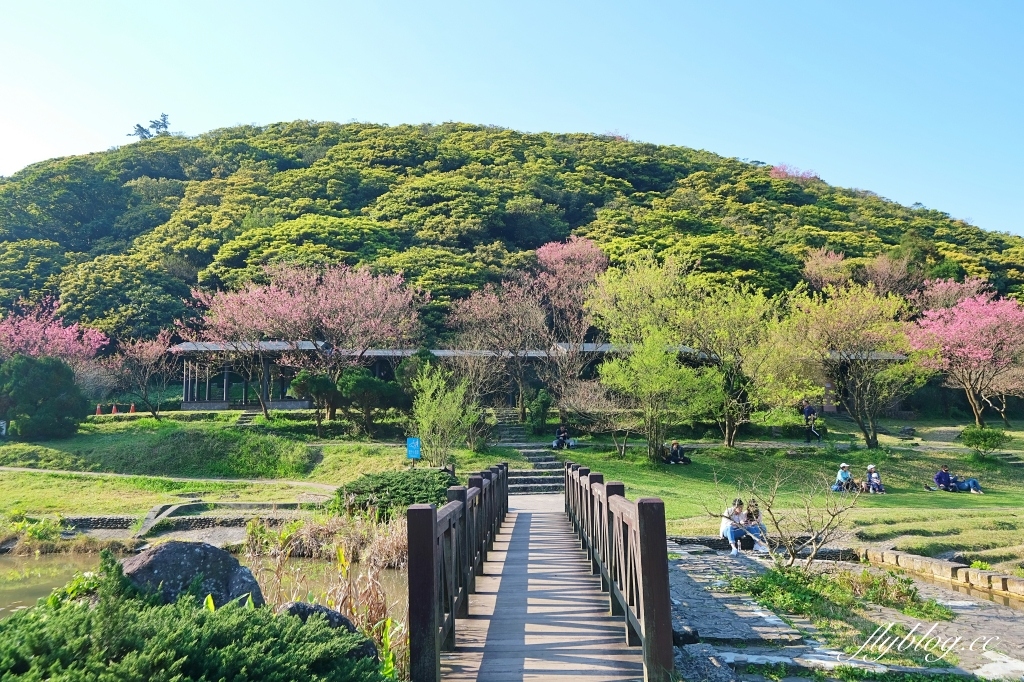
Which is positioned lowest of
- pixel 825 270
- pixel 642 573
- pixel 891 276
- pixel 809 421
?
pixel 809 421

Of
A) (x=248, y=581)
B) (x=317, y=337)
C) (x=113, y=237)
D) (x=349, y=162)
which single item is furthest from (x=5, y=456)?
(x=349, y=162)

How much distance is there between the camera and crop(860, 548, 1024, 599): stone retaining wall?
28.8ft

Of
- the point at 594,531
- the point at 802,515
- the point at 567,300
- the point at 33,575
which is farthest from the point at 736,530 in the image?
the point at 567,300

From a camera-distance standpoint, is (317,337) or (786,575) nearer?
(786,575)

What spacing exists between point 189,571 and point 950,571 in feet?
33.5

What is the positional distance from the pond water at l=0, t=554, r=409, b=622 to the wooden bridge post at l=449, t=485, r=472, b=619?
0.85 meters

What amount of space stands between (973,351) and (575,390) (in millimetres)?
17472

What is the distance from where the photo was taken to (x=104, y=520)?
15.4 metres

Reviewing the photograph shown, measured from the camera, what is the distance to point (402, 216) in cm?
5216

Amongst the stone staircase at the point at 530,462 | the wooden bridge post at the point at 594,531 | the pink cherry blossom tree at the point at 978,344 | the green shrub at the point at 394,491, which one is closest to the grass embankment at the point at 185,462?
the stone staircase at the point at 530,462

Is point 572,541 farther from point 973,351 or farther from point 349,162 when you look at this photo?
point 349,162

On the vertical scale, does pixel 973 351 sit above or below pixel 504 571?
above

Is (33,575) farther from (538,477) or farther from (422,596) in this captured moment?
(538,477)

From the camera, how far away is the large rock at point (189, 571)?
386 cm
